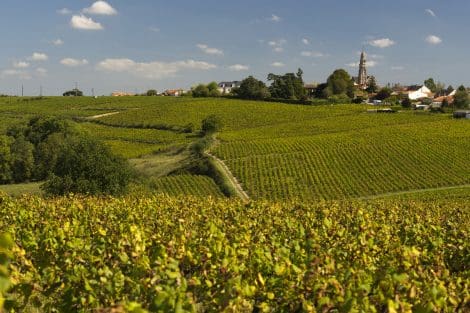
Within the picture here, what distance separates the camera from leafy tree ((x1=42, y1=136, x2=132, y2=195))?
4462cm

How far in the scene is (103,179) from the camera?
4628 centimetres

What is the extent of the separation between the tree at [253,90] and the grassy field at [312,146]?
1556 cm

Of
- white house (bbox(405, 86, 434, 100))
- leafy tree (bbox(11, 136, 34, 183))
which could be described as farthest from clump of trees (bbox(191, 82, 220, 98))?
leafy tree (bbox(11, 136, 34, 183))

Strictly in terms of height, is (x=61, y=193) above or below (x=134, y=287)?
below

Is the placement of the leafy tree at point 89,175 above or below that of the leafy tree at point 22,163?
above

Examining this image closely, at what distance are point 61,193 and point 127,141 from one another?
2248 inches

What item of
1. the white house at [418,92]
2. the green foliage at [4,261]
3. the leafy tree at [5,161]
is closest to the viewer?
the green foliage at [4,261]

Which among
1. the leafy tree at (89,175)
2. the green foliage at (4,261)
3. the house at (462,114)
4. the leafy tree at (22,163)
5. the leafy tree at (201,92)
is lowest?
the leafy tree at (22,163)

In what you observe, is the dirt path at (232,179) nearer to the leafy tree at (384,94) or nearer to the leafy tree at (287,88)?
the leafy tree at (287,88)

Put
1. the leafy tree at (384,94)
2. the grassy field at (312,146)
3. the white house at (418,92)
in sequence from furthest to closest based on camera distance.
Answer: the white house at (418,92)
the leafy tree at (384,94)
the grassy field at (312,146)

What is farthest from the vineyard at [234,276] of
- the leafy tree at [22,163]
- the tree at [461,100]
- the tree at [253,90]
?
the tree at [253,90]

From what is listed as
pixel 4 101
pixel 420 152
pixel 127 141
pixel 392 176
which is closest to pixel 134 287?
pixel 392 176

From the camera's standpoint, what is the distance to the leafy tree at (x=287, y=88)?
150 m

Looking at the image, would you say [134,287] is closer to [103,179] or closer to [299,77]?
[103,179]
